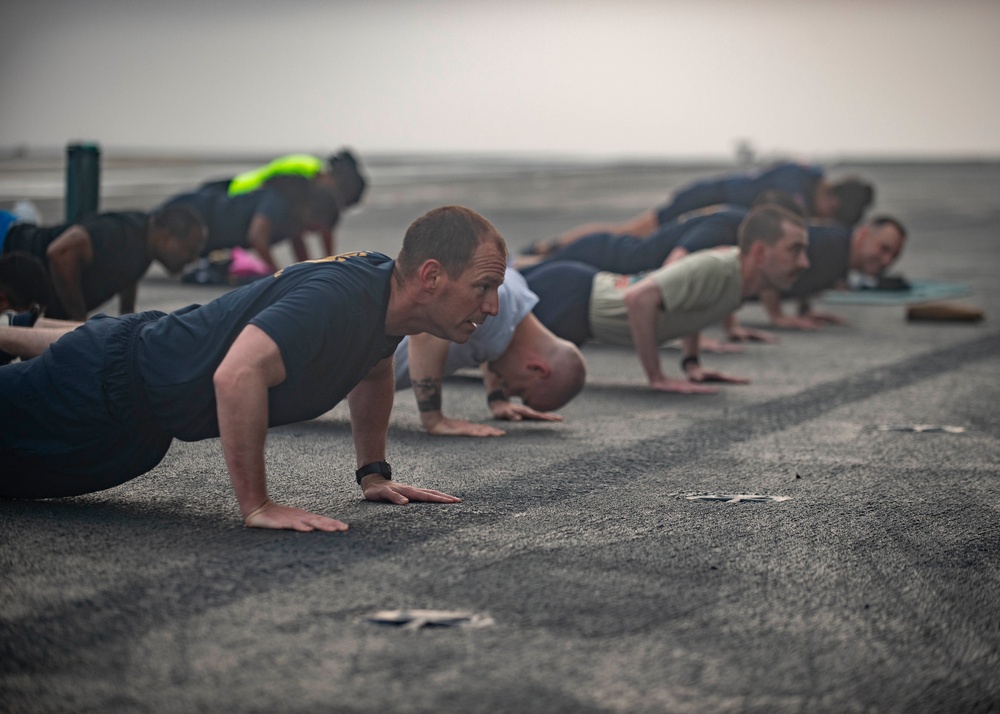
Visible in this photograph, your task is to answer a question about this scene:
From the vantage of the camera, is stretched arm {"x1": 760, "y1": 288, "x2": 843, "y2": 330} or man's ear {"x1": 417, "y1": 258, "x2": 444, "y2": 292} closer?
man's ear {"x1": 417, "y1": 258, "x2": 444, "y2": 292}

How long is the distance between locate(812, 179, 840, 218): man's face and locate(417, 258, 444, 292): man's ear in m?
7.38

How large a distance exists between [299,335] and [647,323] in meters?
3.11

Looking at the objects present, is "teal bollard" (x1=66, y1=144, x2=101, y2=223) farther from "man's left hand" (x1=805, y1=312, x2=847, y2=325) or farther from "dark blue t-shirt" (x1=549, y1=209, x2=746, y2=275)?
"man's left hand" (x1=805, y1=312, x2=847, y2=325)

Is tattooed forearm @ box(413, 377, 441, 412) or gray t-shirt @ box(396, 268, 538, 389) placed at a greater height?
gray t-shirt @ box(396, 268, 538, 389)

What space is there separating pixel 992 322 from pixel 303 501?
730cm

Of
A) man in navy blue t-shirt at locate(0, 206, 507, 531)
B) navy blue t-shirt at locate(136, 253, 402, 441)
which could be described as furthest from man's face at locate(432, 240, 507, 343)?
navy blue t-shirt at locate(136, 253, 402, 441)

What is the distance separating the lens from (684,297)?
244 inches

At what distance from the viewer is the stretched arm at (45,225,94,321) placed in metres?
6.79

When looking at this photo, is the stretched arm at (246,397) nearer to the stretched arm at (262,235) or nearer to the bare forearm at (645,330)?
the bare forearm at (645,330)

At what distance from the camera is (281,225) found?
1037cm

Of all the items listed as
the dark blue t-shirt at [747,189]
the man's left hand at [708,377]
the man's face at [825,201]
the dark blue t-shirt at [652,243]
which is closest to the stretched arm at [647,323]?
the man's left hand at [708,377]

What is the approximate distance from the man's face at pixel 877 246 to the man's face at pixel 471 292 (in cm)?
566

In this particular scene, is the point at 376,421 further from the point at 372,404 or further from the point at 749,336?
the point at 749,336

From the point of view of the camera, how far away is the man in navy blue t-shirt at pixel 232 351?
11.2 feet
